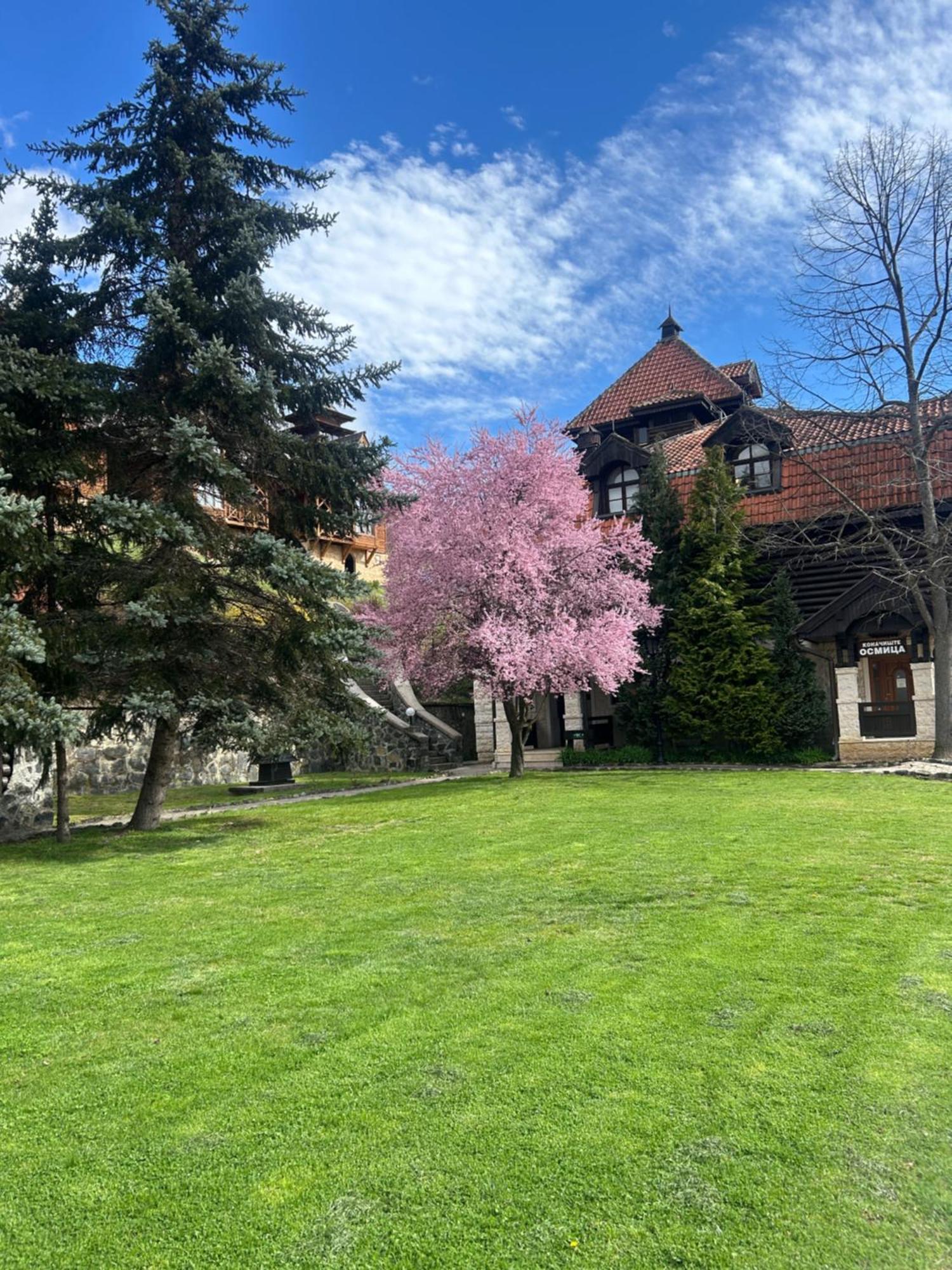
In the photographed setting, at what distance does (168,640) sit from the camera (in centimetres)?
988

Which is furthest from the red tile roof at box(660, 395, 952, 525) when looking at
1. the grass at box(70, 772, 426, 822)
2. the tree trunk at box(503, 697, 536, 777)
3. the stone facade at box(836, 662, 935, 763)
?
the grass at box(70, 772, 426, 822)

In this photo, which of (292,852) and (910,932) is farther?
(292,852)

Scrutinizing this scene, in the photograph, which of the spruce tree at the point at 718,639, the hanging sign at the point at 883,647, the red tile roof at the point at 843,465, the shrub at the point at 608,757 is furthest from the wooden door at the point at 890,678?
the shrub at the point at 608,757

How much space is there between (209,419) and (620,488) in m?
14.3

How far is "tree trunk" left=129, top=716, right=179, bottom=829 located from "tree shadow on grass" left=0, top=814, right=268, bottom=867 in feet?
0.59

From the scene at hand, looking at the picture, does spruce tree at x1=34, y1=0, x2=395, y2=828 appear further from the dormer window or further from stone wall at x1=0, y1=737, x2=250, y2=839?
the dormer window

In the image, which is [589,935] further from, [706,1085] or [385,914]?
[706,1085]

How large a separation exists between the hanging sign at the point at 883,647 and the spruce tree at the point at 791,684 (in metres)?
1.16

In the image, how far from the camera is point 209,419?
1036 centimetres

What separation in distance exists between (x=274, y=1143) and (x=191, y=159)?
11.2 m

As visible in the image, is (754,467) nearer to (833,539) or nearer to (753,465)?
(753,465)

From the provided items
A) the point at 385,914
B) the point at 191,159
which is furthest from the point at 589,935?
the point at 191,159

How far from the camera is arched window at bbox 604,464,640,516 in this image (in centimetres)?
2244

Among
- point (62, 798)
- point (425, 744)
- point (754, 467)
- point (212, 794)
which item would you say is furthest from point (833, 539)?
point (62, 798)
